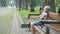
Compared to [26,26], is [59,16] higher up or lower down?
higher up

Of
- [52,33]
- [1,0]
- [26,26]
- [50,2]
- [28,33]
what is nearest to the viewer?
[52,33]

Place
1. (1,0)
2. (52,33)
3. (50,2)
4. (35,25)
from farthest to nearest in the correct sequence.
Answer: (1,0) < (50,2) < (35,25) < (52,33)

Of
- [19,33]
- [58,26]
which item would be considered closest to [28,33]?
[19,33]

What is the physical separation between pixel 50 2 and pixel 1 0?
85.5 m

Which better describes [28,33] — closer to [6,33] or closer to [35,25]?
[6,33]

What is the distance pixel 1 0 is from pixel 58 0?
6182 centimetres

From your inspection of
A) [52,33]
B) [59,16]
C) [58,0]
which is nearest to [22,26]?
[59,16]

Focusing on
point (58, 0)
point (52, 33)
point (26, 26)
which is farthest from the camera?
point (58, 0)

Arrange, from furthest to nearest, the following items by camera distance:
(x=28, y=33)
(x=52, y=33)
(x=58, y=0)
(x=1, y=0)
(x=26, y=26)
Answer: (x=1, y=0), (x=58, y=0), (x=26, y=26), (x=28, y=33), (x=52, y=33)

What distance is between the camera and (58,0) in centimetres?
4103

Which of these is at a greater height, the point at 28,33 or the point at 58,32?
the point at 58,32

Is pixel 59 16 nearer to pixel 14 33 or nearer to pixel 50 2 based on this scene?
pixel 14 33

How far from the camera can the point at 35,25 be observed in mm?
8500

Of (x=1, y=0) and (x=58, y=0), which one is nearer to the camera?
(x=58, y=0)
